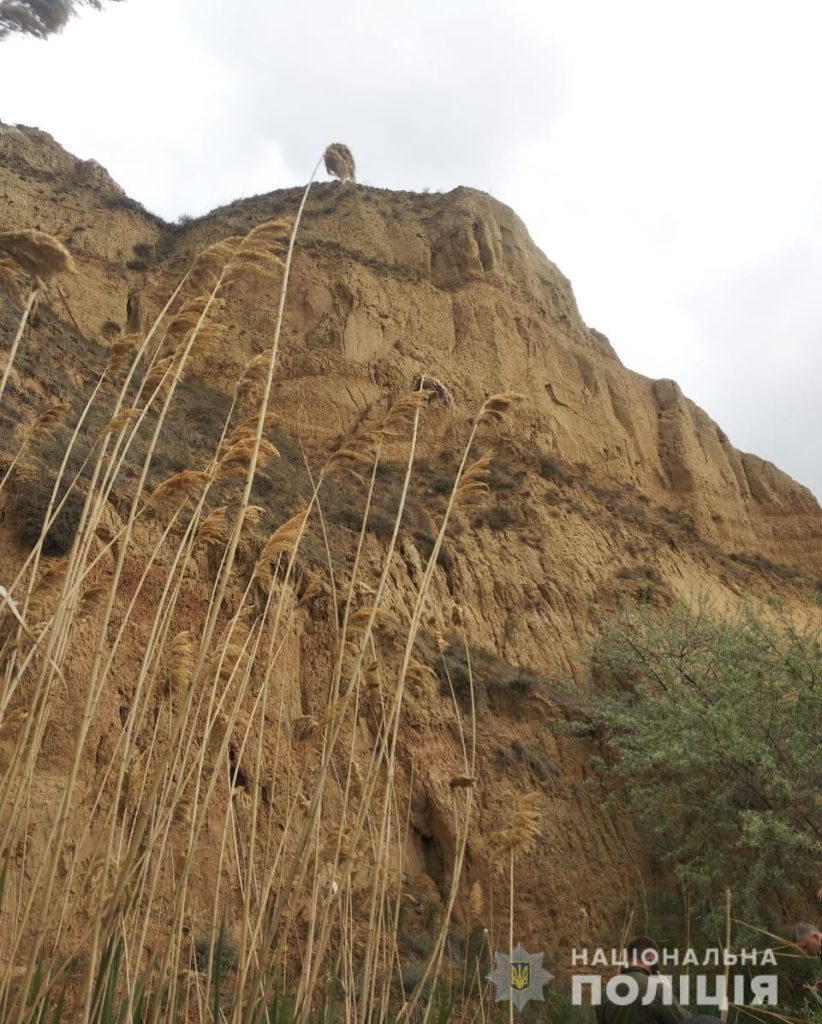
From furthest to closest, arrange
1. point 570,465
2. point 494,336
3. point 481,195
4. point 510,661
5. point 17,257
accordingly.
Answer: point 481,195
point 494,336
point 570,465
point 510,661
point 17,257

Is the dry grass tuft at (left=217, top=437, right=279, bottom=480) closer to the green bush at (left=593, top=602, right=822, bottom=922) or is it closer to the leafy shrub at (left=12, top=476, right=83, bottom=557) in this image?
the leafy shrub at (left=12, top=476, right=83, bottom=557)

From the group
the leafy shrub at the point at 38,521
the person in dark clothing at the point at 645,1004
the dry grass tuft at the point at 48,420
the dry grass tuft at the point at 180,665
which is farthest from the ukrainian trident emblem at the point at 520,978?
the leafy shrub at the point at 38,521

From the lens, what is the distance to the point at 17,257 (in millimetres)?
2041

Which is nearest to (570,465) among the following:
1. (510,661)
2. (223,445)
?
(510,661)

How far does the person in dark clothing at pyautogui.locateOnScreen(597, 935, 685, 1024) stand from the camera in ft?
12.4

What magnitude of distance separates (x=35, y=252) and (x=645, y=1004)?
3.88 metres

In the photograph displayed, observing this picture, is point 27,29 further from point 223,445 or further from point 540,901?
point 540,901

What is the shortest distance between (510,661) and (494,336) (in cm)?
1313

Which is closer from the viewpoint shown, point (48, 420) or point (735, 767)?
point (48, 420)

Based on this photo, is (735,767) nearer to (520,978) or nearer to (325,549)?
(325,549)

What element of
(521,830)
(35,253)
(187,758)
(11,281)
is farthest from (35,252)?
(521,830)

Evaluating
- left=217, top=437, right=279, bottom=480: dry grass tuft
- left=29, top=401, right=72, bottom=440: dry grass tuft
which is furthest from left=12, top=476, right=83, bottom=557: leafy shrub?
left=217, top=437, right=279, bottom=480: dry grass tuft

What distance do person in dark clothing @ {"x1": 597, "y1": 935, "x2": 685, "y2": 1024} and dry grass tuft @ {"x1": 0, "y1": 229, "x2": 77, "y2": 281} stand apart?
3.69 meters

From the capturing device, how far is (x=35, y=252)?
2.05 m
